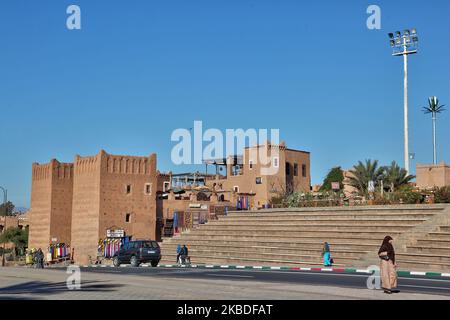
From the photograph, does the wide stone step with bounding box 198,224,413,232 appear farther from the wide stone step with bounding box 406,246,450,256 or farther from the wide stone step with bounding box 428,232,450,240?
the wide stone step with bounding box 406,246,450,256

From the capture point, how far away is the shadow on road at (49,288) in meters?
17.8

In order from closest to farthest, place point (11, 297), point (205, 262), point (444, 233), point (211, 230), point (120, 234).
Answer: point (11, 297) < point (444, 233) < point (205, 262) < point (211, 230) < point (120, 234)

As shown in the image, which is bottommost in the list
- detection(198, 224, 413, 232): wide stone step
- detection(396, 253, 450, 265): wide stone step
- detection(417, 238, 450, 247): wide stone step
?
detection(396, 253, 450, 265): wide stone step

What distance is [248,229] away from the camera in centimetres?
4562

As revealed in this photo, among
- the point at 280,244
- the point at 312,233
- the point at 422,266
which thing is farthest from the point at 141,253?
the point at 422,266

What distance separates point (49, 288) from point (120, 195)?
41.7 m

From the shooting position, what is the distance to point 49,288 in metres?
18.9

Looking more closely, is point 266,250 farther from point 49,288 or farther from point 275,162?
point 275,162

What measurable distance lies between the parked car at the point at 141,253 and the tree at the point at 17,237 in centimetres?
4954

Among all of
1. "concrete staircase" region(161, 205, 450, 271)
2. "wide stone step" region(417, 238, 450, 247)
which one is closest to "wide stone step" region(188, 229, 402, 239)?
"concrete staircase" region(161, 205, 450, 271)

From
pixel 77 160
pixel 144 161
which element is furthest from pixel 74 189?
pixel 144 161

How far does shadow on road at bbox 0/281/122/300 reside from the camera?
17.8 meters
